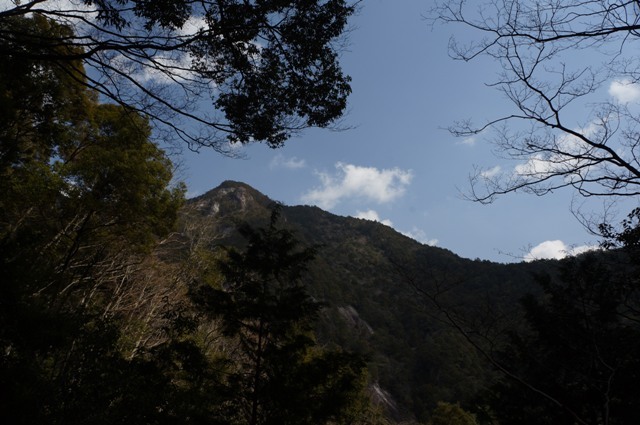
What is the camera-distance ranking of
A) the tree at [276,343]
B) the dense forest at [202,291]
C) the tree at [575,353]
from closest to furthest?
the dense forest at [202,291], the tree at [276,343], the tree at [575,353]

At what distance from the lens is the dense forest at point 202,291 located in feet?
16.2

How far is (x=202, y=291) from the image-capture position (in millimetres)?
7395

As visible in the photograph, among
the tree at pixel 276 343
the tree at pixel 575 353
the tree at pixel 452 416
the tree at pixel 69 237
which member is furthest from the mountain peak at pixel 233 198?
the tree at pixel 575 353

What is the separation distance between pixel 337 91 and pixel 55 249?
9875 millimetres

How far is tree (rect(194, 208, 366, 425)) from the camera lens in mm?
6598

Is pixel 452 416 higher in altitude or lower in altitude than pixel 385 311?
lower

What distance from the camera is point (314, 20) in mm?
5871

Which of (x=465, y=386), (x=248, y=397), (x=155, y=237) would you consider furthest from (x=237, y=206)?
(x=248, y=397)

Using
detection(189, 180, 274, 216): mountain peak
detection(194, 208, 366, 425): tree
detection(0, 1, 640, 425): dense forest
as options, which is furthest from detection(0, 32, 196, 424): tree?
detection(189, 180, 274, 216): mountain peak

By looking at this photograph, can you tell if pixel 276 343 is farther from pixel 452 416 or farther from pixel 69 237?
pixel 452 416

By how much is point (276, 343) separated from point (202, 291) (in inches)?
69.8

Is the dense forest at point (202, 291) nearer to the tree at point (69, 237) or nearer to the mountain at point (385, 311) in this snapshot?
the tree at point (69, 237)

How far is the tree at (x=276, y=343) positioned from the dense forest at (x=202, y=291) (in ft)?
0.10

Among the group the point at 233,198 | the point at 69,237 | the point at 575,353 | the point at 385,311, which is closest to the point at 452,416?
the point at 575,353
